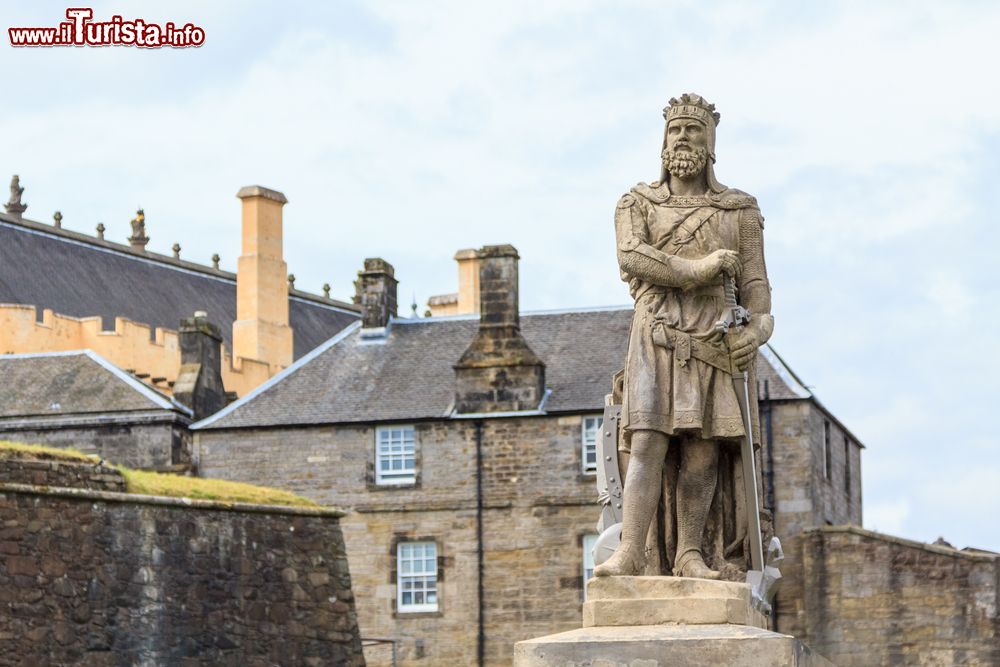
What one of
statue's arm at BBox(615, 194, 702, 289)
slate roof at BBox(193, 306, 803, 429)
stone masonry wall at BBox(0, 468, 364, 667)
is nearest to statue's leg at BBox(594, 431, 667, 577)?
statue's arm at BBox(615, 194, 702, 289)

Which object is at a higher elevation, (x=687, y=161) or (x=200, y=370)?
(x=200, y=370)

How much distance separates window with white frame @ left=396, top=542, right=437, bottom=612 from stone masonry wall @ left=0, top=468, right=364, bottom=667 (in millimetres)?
Result: 6811

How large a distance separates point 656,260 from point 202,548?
24.2 metres

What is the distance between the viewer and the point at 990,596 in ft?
141

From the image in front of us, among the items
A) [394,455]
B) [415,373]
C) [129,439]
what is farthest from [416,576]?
[129,439]

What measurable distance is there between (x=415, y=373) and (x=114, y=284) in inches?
814

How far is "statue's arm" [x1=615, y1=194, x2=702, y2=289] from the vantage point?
11.2 m

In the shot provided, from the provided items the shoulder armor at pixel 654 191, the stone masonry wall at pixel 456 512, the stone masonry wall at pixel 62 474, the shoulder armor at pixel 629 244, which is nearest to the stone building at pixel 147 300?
the stone masonry wall at pixel 456 512

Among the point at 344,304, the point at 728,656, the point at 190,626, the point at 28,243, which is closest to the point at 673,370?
the point at 728,656

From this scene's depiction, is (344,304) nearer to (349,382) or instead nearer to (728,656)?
(349,382)

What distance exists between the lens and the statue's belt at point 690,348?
11164mm

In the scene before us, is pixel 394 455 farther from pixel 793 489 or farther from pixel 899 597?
pixel 899 597

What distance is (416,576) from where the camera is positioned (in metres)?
44.1

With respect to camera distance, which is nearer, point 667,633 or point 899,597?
point 667,633
